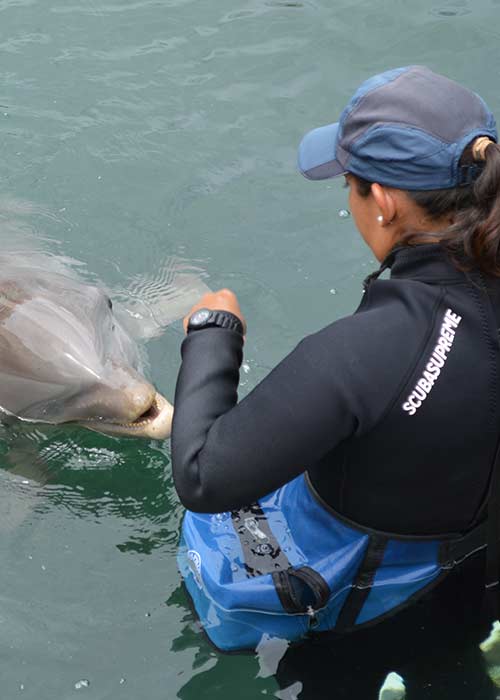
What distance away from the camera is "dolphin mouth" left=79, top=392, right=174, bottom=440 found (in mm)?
4805

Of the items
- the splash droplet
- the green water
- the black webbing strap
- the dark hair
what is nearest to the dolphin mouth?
the green water

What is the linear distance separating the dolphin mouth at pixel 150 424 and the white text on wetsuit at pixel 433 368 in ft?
6.87

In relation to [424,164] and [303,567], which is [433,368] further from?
[303,567]

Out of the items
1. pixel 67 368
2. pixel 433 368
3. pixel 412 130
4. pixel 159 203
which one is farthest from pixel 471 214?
pixel 159 203

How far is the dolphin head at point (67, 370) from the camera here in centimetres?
486

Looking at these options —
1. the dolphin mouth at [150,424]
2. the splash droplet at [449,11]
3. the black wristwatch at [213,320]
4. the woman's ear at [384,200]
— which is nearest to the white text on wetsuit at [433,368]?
the woman's ear at [384,200]

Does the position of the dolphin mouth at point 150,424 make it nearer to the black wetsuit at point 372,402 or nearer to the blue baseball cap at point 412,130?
the black wetsuit at point 372,402

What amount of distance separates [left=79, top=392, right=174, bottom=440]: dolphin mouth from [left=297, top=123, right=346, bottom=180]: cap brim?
189cm

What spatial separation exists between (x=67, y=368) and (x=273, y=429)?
93.5 inches

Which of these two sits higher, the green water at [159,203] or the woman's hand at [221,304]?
the woman's hand at [221,304]

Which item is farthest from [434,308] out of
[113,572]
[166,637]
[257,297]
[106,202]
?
[106,202]

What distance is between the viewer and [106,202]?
22.7 feet

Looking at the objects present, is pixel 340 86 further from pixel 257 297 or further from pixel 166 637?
pixel 166 637

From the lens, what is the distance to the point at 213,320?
313 centimetres
